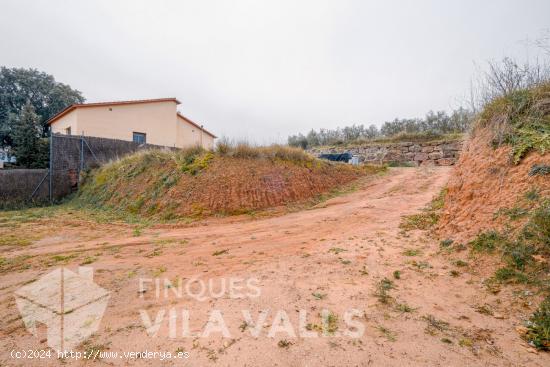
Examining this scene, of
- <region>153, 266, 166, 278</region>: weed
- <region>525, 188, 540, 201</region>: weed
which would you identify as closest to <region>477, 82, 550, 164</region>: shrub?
<region>525, 188, 540, 201</region>: weed

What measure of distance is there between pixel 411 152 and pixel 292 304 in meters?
18.2

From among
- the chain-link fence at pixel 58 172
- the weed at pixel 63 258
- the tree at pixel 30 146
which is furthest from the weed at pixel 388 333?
the tree at pixel 30 146

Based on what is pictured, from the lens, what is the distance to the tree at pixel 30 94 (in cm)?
2424

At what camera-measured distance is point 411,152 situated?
17656 millimetres

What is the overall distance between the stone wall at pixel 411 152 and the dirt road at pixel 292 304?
570 inches

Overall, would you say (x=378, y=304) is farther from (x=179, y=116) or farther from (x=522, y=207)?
(x=179, y=116)

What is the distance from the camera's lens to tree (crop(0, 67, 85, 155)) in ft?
79.5

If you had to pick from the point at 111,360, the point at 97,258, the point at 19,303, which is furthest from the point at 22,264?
the point at 111,360

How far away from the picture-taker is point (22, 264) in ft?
13.6

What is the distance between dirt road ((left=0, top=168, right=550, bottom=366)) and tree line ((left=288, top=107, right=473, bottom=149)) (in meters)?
17.4

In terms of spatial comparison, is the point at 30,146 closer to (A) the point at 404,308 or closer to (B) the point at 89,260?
(B) the point at 89,260

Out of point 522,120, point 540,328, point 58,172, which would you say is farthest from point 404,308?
point 58,172

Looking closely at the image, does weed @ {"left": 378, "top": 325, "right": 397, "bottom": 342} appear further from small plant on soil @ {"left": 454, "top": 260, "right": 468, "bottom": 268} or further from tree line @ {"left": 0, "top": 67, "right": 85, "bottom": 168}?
tree line @ {"left": 0, "top": 67, "right": 85, "bottom": 168}

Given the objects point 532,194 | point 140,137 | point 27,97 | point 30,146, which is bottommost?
point 532,194
